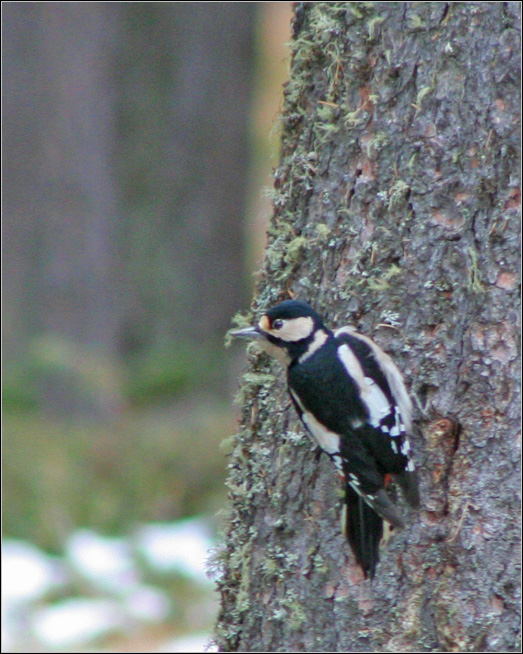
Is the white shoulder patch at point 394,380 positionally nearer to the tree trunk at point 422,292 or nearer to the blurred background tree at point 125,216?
the tree trunk at point 422,292

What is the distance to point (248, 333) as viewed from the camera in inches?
99.5

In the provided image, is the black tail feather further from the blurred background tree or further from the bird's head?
the blurred background tree

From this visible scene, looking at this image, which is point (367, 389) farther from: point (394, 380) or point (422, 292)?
point (422, 292)

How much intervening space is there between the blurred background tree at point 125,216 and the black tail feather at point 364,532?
4.30 metres

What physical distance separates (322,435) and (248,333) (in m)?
0.39

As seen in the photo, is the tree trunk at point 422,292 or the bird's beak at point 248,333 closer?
the tree trunk at point 422,292

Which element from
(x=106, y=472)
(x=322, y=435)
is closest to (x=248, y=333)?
(x=322, y=435)

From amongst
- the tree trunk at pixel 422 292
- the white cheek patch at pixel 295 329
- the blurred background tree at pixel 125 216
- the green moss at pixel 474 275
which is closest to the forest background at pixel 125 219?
the blurred background tree at pixel 125 216

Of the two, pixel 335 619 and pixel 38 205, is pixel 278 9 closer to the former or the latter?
pixel 38 205

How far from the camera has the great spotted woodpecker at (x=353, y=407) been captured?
244 cm

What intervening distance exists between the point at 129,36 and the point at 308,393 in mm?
6097

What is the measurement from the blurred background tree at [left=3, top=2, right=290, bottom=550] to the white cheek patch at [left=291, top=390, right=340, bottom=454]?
436 cm

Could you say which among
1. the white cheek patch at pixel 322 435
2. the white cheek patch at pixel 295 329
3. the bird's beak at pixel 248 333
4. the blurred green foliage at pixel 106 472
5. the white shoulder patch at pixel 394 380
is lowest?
the white cheek patch at pixel 322 435

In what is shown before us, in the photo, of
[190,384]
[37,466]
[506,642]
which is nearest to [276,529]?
[506,642]
